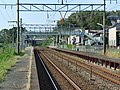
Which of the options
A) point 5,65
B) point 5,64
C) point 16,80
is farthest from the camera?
point 5,64

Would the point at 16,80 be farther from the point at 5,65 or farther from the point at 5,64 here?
the point at 5,64

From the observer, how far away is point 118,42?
289ft

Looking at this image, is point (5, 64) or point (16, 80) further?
point (5, 64)

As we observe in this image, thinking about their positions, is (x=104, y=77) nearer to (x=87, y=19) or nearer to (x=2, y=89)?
(x=2, y=89)

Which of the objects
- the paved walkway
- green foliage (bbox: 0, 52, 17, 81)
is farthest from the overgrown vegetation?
the paved walkway

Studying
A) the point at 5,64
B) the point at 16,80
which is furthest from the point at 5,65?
the point at 16,80

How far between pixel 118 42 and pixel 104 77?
68.6 m

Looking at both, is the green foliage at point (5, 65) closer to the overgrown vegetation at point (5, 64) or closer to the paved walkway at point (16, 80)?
the overgrown vegetation at point (5, 64)

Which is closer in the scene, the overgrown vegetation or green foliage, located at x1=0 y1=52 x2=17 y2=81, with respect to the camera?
green foliage, located at x1=0 y1=52 x2=17 y2=81

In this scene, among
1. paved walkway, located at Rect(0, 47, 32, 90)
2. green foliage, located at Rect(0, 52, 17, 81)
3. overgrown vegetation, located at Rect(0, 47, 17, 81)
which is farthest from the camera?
overgrown vegetation, located at Rect(0, 47, 17, 81)

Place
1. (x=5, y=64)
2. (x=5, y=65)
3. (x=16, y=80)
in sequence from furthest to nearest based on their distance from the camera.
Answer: (x=5, y=64), (x=5, y=65), (x=16, y=80)

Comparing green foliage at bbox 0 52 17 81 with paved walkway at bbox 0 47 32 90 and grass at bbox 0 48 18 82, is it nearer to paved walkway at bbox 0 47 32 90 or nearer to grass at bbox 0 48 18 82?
grass at bbox 0 48 18 82

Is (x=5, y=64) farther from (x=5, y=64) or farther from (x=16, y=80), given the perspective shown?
(x=16, y=80)

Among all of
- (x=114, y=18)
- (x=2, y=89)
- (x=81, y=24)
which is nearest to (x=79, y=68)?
(x=2, y=89)
